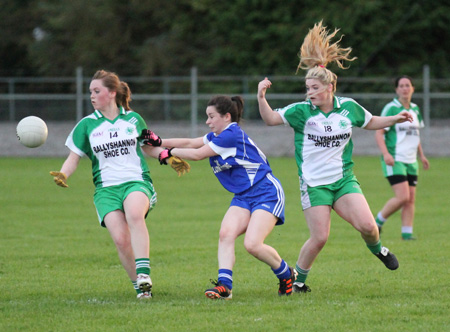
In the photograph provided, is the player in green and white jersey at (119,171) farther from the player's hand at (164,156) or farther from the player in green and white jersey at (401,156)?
the player in green and white jersey at (401,156)

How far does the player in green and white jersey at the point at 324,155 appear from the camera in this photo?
673 cm

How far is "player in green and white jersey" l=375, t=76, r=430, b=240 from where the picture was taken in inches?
417

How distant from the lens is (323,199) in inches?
265

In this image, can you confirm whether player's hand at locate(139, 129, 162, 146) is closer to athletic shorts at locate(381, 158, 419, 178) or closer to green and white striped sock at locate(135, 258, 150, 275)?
green and white striped sock at locate(135, 258, 150, 275)

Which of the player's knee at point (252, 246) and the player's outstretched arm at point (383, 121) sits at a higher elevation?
the player's outstretched arm at point (383, 121)

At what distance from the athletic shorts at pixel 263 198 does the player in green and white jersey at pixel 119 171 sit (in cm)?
82

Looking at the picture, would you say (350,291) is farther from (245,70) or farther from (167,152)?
(245,70)

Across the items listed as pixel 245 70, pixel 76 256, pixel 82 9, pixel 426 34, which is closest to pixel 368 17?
pixel 426 34

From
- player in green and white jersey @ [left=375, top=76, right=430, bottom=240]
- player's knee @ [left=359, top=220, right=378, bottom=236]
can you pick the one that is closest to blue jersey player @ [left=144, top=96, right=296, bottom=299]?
player's knee @ [left=359, top=220, right=378, bottom=236]

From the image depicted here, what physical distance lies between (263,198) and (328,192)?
0.60 m

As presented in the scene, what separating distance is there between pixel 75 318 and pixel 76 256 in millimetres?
3538

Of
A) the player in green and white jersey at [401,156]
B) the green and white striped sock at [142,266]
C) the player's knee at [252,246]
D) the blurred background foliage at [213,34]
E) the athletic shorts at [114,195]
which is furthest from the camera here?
the blurred background foliage at [213,34]

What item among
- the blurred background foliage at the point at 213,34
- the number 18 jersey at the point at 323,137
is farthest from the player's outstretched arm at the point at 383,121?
the blurred background foliage at the point at 213,34

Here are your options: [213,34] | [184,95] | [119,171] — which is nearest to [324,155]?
[119,171]
